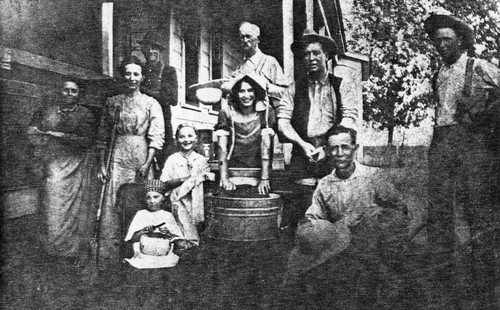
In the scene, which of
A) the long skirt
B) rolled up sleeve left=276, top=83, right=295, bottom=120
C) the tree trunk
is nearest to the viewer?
the tree trunk

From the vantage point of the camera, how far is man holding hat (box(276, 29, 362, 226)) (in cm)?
292

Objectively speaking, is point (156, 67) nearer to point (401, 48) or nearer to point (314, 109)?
point (314, 109)

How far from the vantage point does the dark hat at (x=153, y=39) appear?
3203 millimetres

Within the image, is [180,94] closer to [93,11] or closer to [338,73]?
[93,11]

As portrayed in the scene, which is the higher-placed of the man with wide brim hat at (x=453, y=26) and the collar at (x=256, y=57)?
the man with wide brim hat at (x=453, y=26)

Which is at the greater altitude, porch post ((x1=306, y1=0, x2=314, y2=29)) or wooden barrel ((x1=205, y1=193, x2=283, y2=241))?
porch post ((x1=306, y1=0, x2=314, y2=29))

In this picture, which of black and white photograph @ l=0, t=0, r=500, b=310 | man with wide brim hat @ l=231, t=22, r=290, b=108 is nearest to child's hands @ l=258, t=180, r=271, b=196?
black and white photograph @ l=0, t=0, r=500, b=310

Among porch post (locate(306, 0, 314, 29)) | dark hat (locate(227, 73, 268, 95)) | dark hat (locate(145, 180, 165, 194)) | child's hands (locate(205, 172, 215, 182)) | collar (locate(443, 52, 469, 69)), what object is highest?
porch post (locate(306, 0, 314, 29))

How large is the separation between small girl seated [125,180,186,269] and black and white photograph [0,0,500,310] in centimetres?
1

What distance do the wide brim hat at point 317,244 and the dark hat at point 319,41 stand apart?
1177mm

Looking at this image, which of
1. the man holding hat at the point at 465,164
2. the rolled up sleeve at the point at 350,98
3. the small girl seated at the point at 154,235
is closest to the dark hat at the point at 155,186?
the small girl seated at the point at 154,235

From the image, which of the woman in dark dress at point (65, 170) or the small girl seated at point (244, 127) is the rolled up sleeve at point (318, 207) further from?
the woman in dark dress at point (65, 170)

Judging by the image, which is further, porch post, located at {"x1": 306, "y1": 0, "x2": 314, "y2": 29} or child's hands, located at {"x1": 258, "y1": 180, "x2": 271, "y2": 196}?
porch post, located at {"x1": 306, "y1": 0, "x2": 314, "y2": 29}

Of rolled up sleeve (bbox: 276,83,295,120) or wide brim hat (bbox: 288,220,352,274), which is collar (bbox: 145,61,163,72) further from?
wide brim hat (bbox: 288,220,352,274)
